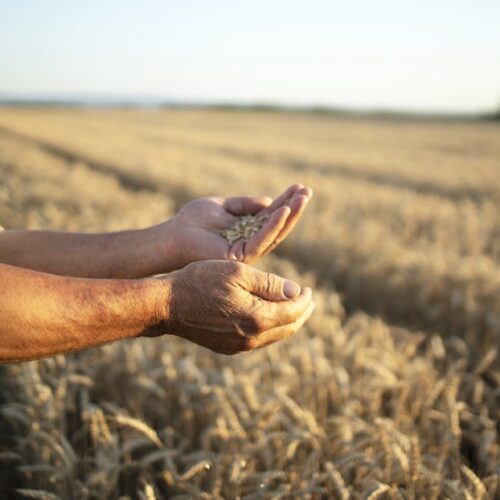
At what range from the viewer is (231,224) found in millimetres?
2193

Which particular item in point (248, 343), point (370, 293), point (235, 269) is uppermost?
point (235, 269)

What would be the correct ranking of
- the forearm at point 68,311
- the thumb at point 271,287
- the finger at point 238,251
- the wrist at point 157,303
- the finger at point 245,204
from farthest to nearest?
the finger at point 245,204 < the finger at point 238,251 < the thumb at point 271,287 < the wrist at point 157,303 < the forearm at point 68,311

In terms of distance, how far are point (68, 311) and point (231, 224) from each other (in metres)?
1.01

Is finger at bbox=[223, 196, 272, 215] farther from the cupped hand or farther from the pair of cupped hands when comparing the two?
the pair of cupped hands

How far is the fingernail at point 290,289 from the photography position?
1571 mm

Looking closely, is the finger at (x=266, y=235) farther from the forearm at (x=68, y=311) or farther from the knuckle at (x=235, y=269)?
the forearm at (x=68, y=311)

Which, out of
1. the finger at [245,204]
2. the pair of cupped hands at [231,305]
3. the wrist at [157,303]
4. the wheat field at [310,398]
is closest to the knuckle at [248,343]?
the pair of cupped hands at [231,305]

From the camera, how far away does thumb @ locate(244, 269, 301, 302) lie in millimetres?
1505

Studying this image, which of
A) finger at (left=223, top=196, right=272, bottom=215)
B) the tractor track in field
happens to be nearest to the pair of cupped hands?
finger at (left=223, top=196, right=272, bottom=215)

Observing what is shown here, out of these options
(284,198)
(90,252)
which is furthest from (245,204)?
(90,252)

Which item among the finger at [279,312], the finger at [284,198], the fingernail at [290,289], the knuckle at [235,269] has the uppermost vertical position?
the finger at [284,198]

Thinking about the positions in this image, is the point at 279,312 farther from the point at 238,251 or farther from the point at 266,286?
the point at 238,251

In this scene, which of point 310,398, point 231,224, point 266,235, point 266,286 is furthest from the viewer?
point 310,398

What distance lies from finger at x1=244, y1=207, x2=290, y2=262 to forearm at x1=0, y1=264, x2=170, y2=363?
19.8 inches
